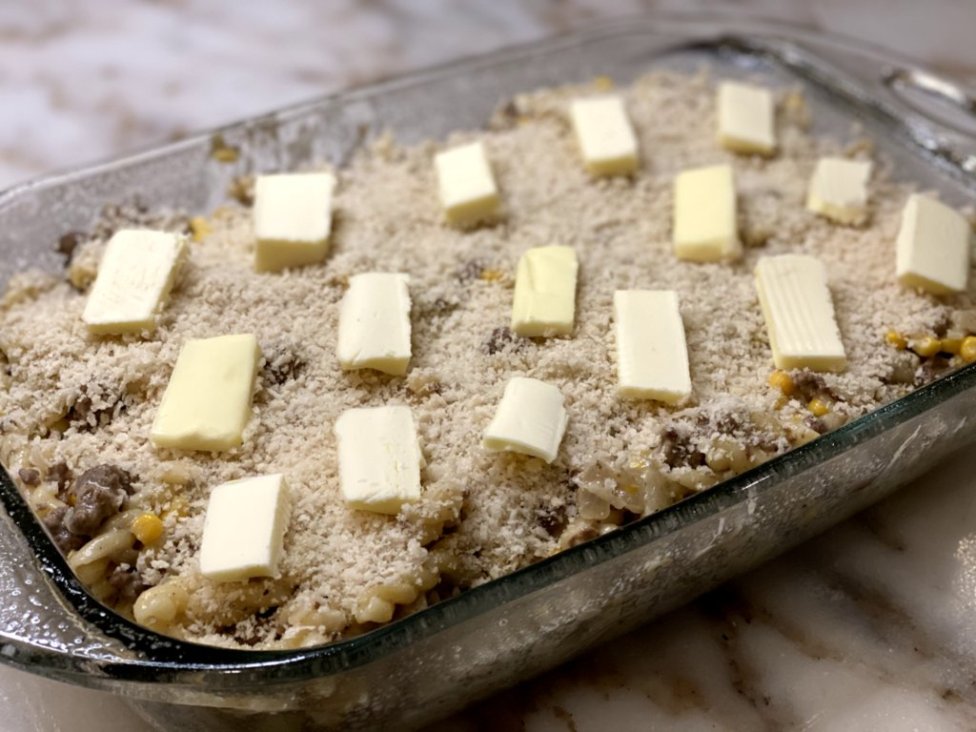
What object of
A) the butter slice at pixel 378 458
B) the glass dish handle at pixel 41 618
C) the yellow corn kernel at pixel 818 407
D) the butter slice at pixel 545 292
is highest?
the butter slice at pixel 545 292

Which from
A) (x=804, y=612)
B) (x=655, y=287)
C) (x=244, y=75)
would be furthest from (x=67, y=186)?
(x=804, y=612)

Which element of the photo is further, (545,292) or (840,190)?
(840,190)

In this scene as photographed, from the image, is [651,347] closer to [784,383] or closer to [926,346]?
[784,383]

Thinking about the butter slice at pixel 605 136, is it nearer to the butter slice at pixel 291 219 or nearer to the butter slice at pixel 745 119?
A: the butter slice at pixel 745 119

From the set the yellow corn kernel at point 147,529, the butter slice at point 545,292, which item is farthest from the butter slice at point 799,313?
the yellow corn kernel at point 147,529

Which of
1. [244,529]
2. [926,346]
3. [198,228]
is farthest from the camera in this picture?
[198,228]

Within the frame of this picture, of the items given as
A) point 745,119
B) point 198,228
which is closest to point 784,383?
point 745,119

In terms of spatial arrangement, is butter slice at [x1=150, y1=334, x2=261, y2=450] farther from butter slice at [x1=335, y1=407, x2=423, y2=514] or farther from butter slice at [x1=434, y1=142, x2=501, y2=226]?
butter slice at [x1=434, y1=142, x2=501, y2=226]
